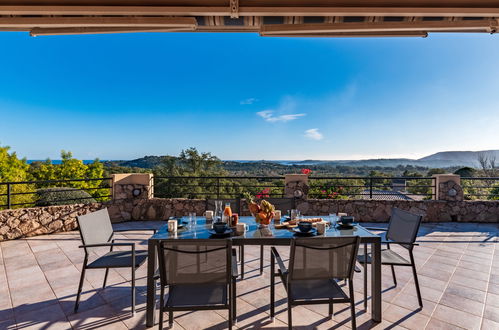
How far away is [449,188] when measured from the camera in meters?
5.75

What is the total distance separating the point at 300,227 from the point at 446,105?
1236 centimetres

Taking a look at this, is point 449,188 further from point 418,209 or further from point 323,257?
point 323,257

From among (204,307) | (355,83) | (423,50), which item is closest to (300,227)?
(204,307)

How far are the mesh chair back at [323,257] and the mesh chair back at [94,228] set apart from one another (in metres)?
1.82

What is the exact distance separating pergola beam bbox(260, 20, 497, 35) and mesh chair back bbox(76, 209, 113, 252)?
7.40 feet

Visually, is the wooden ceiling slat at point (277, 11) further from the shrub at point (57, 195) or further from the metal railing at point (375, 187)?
the shrub at point (57, 195)

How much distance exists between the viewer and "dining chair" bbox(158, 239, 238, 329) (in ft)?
5.17

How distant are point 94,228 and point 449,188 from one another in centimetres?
683

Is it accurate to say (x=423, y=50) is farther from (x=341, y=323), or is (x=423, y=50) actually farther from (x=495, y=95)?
(x=341, y=323)

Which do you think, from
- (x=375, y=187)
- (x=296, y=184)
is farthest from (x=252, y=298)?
(x=375, y=187)

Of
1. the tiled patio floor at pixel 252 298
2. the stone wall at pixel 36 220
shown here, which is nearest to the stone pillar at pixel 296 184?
the tiled patio floor at pixel 252 298

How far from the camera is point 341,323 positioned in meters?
2.01

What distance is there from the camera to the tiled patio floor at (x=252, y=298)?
2.02 m

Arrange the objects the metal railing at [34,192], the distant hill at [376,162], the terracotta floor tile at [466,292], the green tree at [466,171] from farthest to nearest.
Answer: the distant hill at [376,162], the green tree at [466,171], the metal railing at [34,192], the terracotta floor tile at [466,292]
